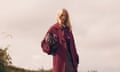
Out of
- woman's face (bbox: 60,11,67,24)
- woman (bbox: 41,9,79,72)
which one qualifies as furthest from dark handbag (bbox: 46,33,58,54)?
woman's face (bbox: 60,11,67,24)

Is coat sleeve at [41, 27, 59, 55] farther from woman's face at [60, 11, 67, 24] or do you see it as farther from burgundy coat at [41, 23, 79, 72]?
woman's face at [60, 11, 67, 24]

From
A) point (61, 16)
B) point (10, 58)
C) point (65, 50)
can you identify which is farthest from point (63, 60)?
point (10, 58)

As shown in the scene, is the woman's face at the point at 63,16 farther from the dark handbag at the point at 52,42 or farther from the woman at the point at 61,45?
the dark handbag at the point at 52,42

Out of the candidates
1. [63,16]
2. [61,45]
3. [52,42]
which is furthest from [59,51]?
[63,16]

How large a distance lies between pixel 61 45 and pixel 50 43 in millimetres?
317

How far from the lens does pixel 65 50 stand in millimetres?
12102

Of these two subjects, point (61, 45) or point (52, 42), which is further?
point (61, 45)

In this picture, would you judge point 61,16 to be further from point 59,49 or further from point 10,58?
point 10,58

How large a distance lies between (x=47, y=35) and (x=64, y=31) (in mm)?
498

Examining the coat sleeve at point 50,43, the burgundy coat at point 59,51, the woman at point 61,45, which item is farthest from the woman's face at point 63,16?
the coat sleeve at point 50,43

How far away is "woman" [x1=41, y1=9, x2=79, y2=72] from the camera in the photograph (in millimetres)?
11992

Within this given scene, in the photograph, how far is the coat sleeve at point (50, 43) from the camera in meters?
11.9

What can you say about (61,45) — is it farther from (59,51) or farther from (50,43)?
(50,43)

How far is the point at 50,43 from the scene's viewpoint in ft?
39.1
